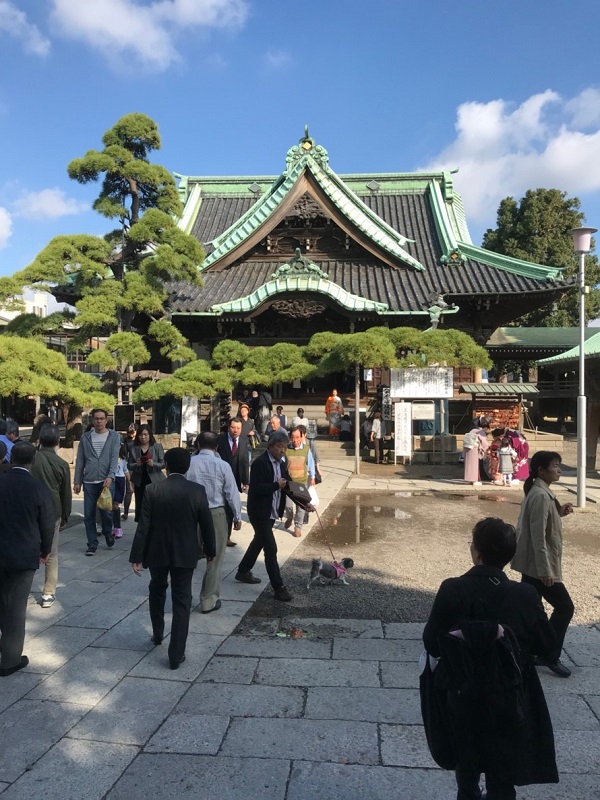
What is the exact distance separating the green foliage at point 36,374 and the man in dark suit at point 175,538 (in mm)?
7954

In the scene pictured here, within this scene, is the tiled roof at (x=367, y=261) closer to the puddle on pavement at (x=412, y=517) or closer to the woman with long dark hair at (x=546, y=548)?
the puddle on pavement at (x=412, y=517)

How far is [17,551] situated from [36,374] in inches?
324

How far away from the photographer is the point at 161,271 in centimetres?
1352

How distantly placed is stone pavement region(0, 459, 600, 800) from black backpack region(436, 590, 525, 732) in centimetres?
96

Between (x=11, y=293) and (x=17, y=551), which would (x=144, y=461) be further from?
(x=11, y=293)

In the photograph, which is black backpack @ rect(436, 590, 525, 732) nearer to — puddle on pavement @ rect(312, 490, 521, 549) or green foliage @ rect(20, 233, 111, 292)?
puddle on pavement @ rect(312, 490, 521, 549)

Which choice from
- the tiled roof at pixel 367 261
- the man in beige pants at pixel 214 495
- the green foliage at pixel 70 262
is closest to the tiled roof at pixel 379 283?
the tiled roof at pixel 367 261

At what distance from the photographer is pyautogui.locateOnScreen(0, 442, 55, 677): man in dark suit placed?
4059 mm

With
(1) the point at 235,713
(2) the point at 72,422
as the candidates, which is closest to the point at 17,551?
(1) the point at 235,713

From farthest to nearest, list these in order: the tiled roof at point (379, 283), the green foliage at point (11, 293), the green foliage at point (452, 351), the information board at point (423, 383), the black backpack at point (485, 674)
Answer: the tiled roof at point (379, 283) → the information board at point (423, 383) → the green foliage at point (452, 351) → the green foliage at point (11, 293) → the black backpack at point (485, 674)

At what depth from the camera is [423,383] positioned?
14.7m

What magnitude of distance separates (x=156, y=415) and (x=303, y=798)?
1521 centimetres

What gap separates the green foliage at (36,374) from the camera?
11.0 metres

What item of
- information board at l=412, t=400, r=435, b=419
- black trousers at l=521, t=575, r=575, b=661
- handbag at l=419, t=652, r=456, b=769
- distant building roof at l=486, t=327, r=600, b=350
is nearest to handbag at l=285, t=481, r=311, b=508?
black trousers at l=521, t=575, r=575, b=661
